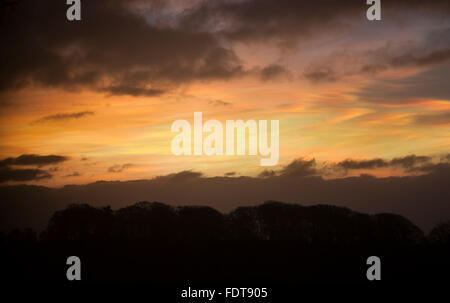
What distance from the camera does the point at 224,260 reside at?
722 inches

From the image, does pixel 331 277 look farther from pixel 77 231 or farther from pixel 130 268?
A: pixel 77 231

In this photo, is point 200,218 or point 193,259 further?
point 200,218

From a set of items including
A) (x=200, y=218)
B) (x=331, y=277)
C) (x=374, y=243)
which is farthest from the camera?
(x=200, y=218)

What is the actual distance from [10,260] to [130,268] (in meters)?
3.53

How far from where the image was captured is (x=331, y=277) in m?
17.7

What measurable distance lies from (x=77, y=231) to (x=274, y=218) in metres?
6.46
